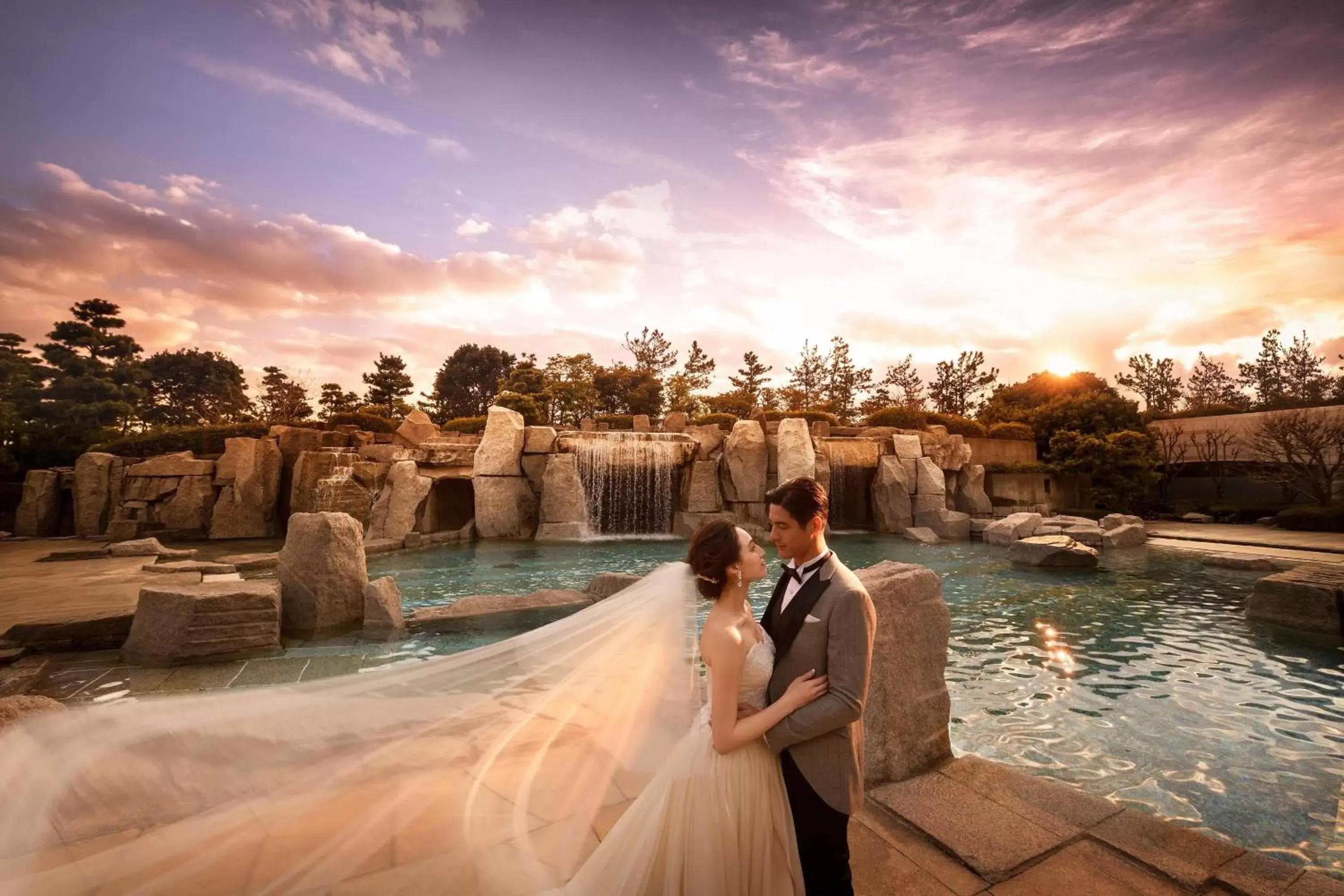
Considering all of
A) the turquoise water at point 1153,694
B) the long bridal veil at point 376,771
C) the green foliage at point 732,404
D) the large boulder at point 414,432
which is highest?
the green foliage at point 732,404

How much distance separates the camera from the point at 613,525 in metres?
19.0

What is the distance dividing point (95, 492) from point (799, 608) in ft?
76.6

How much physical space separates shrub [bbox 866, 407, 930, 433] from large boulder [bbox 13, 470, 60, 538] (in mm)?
30911

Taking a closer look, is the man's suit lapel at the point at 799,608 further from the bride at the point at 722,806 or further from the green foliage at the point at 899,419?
the green foliage at the point at 899,419

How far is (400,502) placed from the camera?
16.7 m

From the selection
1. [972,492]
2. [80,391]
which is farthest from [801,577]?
[80,391]

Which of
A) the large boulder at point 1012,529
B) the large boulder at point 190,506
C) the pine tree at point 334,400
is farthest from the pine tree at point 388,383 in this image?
the large boulder at point 1012,529

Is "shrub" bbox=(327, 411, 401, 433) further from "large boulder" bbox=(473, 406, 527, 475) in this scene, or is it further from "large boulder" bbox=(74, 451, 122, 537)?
"large boulder" bbox=(473, 406, 527, 475)

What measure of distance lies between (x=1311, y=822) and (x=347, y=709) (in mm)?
5552

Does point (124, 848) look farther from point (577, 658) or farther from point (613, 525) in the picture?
point (613, 525)

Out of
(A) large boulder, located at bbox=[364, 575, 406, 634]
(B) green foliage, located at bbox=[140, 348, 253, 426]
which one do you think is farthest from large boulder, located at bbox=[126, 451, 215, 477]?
(B) green foliage, located at bbox=[140, 348, 253, 426]

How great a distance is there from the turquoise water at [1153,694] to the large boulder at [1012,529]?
4.09 m

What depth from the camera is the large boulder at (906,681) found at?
10.7 ft

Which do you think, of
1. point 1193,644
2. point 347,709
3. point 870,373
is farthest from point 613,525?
point 870,373
